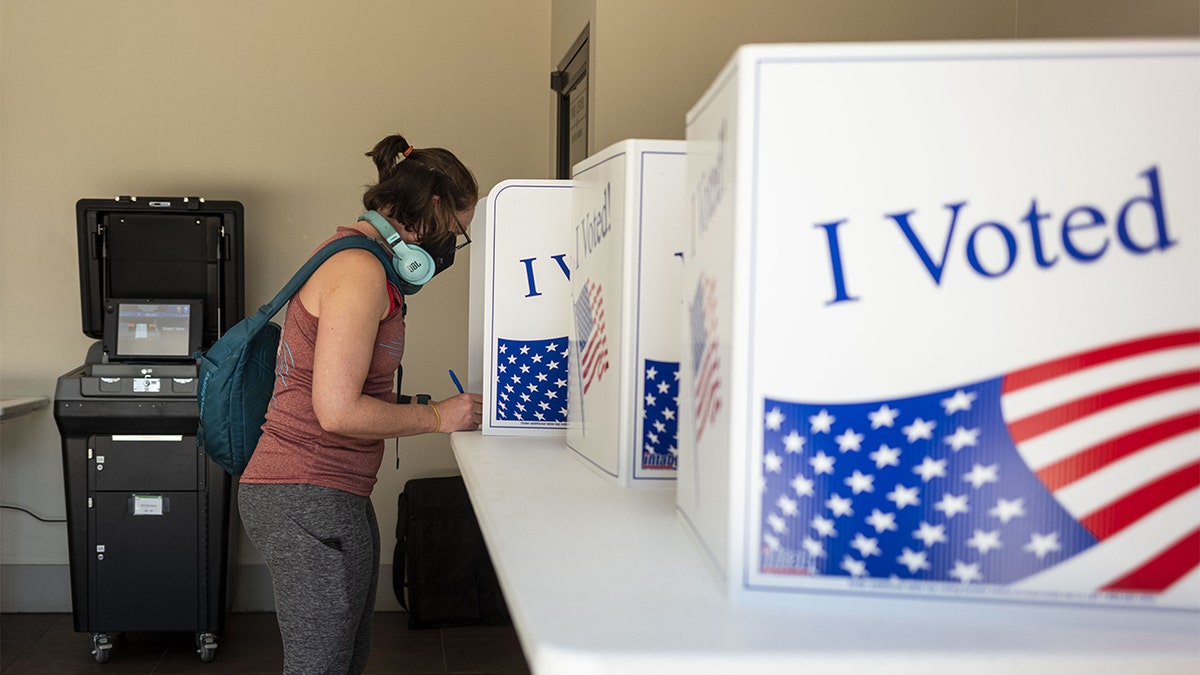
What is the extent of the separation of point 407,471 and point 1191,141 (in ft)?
11.6

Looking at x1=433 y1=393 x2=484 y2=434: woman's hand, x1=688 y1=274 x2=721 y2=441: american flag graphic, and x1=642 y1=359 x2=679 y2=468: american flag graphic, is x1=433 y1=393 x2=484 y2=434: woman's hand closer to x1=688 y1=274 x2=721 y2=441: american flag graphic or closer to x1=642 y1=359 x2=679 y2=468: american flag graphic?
x1=642 y1=359 x2=679 y2=468: american flag graphic

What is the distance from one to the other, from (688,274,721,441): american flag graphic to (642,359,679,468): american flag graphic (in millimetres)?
243

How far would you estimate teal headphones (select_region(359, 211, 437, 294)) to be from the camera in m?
1.91

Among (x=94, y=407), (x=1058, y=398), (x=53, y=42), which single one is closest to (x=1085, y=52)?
(x=1058, y=398)

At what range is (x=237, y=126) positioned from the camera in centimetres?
375

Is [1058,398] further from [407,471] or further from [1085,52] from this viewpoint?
[407,471]

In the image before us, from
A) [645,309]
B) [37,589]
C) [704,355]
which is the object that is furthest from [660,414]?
[37,589]

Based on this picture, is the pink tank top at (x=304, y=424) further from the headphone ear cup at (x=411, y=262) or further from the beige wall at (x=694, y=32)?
the beige wall at (x=694, y=32)

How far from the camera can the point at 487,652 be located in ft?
11.4

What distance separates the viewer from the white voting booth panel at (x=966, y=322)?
0.59 m

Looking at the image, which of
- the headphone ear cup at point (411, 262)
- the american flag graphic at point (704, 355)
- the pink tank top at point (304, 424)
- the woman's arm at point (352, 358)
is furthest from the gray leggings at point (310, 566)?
the american flag graphic at point (704, 355)

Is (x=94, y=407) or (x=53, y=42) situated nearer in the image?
(x=94, y=407)

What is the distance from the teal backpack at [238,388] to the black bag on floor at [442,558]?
163 centimetres

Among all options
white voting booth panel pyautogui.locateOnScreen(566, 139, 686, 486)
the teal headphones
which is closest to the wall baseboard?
the teal headphones
